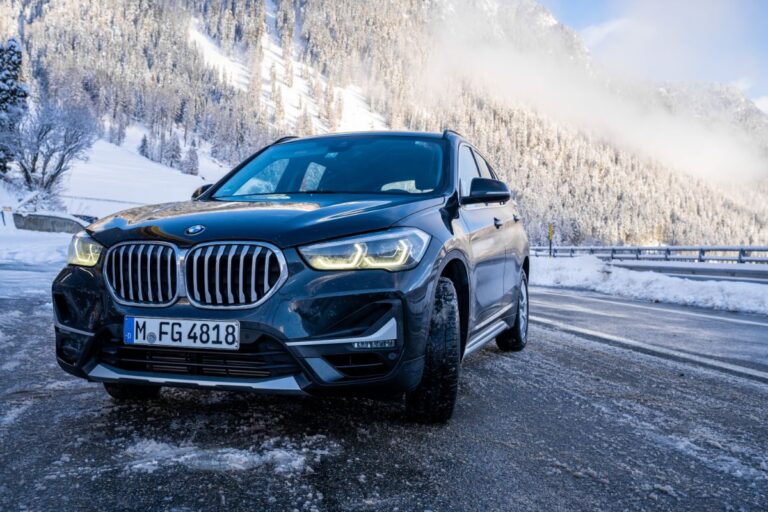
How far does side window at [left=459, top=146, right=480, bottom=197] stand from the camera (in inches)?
148

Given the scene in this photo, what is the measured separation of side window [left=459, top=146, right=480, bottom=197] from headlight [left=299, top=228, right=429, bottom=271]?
4.07ft

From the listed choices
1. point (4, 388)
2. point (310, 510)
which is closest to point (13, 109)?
point (4, 388)

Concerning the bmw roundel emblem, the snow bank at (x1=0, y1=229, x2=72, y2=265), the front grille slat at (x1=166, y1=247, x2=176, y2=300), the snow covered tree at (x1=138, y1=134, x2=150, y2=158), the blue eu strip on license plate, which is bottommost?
the snow bank at (x1=0, y1=229, x2=72, y2=265)

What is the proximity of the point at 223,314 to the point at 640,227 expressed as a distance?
173473 mm

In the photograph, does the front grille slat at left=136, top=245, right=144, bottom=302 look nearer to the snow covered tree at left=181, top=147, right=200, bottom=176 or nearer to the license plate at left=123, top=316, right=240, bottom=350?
the license plate at left=123, top=316, right=240, bottom=350

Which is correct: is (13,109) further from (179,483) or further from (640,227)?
(640,227)

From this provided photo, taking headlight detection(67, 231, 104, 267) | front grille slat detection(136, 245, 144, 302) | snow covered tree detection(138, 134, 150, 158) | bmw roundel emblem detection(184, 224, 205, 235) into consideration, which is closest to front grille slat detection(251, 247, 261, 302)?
bmw roundel emblem detection(184, 224, 205, 235)

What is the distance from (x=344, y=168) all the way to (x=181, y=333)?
1855mm

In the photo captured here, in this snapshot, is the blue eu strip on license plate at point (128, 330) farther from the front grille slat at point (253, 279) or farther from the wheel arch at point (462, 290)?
the wheel arch at point (462, 290)

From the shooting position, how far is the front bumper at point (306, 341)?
7.53 ft

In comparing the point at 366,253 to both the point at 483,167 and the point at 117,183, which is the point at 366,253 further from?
the point at 117,183

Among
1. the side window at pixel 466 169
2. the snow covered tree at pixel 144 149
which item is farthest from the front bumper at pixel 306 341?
the snow covered tree at pixel 144 149

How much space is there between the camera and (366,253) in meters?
2.40

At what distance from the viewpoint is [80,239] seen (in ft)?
8.96
